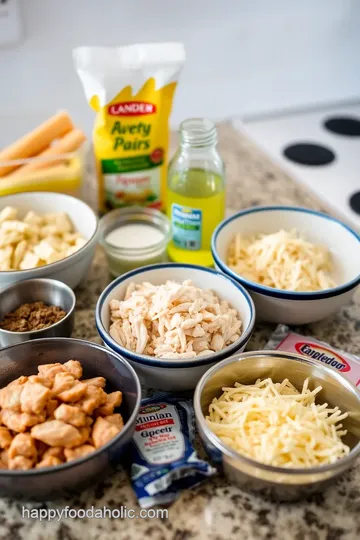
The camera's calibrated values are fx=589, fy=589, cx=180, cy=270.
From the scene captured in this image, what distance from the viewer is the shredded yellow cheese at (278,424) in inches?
32.1

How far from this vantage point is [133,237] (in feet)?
4.32

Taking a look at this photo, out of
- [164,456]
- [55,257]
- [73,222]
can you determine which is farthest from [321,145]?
[164,456]

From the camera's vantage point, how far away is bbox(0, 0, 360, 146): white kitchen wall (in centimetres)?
160

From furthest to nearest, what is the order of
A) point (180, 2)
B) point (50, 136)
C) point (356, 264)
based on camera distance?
point (180, 2) < point (50, 136) < point (356, 264)

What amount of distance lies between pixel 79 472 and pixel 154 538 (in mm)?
139

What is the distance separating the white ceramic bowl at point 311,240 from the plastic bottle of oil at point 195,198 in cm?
5

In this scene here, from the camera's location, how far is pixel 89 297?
→ 1.25 metres

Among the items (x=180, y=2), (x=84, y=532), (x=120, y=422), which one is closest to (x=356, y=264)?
(x=120, y=422)

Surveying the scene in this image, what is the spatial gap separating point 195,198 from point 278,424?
A: 0.56 metres

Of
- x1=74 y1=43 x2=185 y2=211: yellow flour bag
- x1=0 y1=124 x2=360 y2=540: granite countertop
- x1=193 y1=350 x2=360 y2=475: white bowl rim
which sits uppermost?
x1=74 y1=43 x2=185 y2=211: yellow flour bag

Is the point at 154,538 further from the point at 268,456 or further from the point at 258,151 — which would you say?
the point at 258,151

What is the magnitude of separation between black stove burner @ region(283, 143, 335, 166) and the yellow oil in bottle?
21.0 inches

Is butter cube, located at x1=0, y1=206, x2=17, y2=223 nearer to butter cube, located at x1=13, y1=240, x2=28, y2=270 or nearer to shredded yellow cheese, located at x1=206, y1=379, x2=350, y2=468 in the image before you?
butter cube, located at x1=13, y1=240, x2=28, y2=270

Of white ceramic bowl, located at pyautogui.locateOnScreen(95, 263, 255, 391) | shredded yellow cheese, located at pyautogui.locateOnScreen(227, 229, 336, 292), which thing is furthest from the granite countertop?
shredded yellow cheese, located at pyautogui.locateOnScreen(227, 229, 336, 292)
